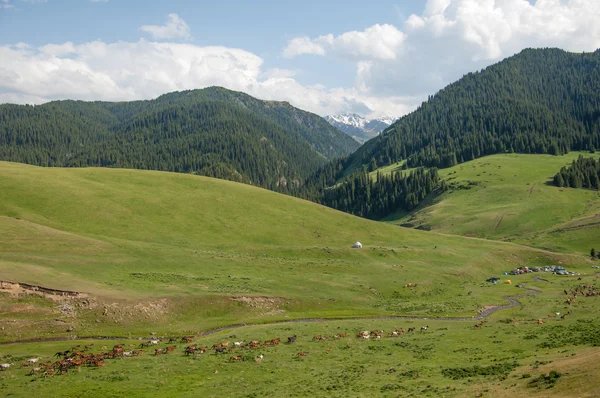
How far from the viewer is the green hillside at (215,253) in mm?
58312

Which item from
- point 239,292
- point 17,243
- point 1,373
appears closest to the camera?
point 1,373

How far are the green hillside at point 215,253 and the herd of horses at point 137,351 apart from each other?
7.55 meters

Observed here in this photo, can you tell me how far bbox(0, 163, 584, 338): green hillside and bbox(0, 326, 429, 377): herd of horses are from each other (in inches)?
297

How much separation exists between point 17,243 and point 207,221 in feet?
141

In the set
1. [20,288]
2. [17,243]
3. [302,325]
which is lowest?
[302,325]

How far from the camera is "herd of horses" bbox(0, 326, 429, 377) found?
34094mm

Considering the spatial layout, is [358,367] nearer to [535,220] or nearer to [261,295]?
[261,295]

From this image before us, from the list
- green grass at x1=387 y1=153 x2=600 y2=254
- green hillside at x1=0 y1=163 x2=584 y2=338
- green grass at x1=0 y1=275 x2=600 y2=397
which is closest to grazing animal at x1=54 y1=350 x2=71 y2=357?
green grass at x1=0 y1=275 x2=600 y2=397

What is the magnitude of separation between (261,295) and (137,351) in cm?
2451

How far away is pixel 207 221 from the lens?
105312mm

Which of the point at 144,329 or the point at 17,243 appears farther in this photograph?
the point at 17,243

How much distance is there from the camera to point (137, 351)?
3956 cm

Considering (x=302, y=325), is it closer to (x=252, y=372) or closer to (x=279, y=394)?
(x=252, y=372)

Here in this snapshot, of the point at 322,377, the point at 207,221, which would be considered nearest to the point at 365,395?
the point at 322,377
